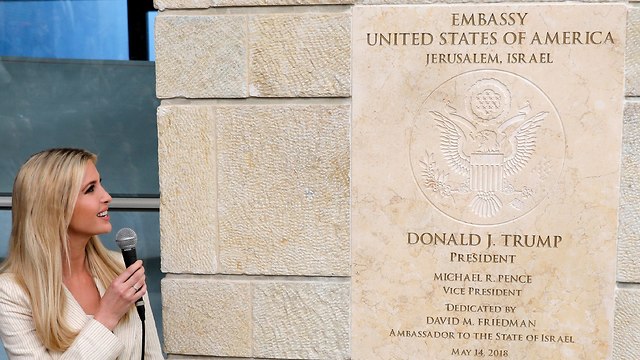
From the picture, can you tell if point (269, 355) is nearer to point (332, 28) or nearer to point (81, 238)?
point (81, 238)

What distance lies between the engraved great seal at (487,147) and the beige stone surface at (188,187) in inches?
38.2

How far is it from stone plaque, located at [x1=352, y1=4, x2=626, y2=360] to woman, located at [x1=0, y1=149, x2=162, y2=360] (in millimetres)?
1124

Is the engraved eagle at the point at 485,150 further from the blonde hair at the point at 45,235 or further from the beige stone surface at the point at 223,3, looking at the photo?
the blonde hair at the point at 45,235

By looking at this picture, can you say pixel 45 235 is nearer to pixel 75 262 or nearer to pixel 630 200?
pixel 75 262

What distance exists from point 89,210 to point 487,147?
1.75m

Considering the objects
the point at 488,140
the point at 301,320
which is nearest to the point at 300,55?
the point at 488,140

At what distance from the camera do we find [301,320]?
12.4ft

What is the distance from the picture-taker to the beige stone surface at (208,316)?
3.80 meters

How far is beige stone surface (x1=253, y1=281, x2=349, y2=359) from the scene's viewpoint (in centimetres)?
374

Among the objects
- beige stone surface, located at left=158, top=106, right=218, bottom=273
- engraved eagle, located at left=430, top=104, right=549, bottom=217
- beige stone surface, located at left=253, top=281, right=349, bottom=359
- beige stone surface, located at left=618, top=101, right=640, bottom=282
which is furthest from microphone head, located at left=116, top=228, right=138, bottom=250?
beige stone surface, located at left=618, top=101, right=640, bottom=282

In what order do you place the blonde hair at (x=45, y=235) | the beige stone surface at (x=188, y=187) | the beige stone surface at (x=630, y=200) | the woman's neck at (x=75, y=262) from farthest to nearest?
the beige stone surface at (x=188, y=187) → the beige stone surface at (x=630, y=200) → the woman's neck at (x=75, y=262) → the blonde hair at (x=45, y=235)

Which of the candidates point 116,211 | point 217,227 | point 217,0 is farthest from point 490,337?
point 116,211

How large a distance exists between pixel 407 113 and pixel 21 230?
67.9 inches

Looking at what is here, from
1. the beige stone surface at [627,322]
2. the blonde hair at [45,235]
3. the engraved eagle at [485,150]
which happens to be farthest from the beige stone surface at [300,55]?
the beige stone surface at [627,322]
